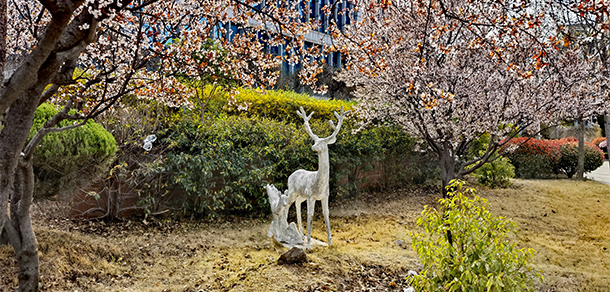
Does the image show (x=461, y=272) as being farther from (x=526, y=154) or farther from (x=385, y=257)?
(x=526, y=154)

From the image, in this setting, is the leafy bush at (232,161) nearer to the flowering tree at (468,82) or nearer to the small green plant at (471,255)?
the flowering tree at (468,82)

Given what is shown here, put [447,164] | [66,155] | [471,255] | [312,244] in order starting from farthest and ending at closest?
[447,164] → [312,244] → [66,155] → [471,255]

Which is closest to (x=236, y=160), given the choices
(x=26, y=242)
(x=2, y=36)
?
(x=26, y=242)

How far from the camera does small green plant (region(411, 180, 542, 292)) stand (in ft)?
8.91

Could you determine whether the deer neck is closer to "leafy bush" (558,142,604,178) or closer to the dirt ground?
the dirt ground

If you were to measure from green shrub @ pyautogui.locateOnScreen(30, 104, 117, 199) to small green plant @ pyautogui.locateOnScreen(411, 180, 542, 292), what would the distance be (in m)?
3.62

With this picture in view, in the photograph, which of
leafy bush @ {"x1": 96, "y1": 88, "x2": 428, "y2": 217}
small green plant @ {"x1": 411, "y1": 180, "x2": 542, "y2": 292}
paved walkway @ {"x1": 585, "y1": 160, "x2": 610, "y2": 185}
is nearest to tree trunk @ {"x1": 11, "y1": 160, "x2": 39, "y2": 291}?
leafy bush @ {"x1": 96, "y1": 88, "x2": 428, "y2": 217}

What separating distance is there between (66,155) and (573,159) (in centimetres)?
1407

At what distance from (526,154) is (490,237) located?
439 inches

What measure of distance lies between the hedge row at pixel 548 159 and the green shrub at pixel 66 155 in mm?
12117

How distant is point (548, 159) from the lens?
466 inches

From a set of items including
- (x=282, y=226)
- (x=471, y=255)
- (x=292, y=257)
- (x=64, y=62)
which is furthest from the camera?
(x=282, y=226)

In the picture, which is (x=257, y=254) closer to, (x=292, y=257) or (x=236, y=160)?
(x=292, y=257)

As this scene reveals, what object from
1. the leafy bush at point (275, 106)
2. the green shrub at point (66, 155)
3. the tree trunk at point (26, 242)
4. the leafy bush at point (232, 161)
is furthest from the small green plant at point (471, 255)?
the leafy bush at point (275, 106)
